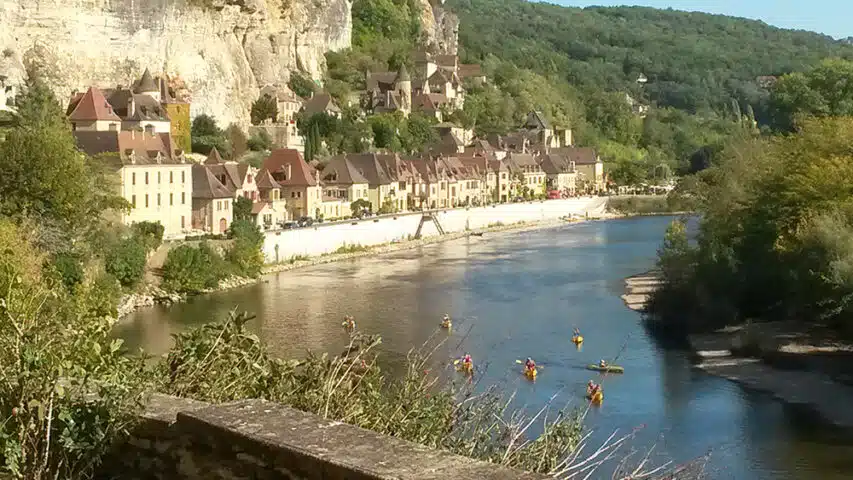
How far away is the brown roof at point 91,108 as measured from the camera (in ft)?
125

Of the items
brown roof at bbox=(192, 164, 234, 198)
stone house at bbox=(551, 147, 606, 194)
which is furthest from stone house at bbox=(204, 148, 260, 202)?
stone house at bbox=(551, 147, 606, 194)

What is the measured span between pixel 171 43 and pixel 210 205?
13809 mm

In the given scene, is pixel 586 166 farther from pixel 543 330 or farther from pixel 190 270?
pixel 543 330

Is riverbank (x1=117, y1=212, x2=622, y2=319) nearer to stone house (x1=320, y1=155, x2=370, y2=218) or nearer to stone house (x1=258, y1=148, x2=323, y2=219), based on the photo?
stone house (x1=258, y1=148, x2=323, y2=219)

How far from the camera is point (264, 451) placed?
414cm

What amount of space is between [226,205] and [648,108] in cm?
7427

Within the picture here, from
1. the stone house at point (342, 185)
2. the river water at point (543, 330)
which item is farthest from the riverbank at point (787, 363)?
the stone house at point (342, 185)

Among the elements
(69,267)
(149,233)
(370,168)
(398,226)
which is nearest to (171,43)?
(370,168)

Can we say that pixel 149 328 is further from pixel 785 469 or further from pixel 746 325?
pixel 785 469

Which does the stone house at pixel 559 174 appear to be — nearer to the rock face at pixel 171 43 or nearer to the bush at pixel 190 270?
the rock face at pixel 171 43

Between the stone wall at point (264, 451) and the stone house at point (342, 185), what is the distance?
41.5 metres

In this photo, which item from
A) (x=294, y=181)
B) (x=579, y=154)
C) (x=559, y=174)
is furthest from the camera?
(x=579, y=154)

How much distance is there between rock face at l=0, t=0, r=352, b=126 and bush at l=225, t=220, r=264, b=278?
11.3 metres

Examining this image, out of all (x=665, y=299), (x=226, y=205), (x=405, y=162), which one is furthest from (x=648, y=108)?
(x=665, y=299)
